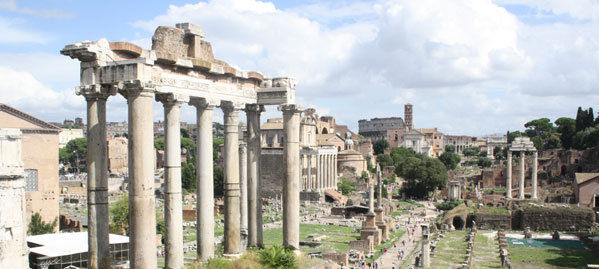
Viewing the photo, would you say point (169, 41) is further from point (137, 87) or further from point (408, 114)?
point (408, 114)

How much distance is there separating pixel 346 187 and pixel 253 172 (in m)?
61.6

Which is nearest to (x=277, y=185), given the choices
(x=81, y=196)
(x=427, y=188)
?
(x=427, y=188)

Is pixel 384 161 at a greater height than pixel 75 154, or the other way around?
pixel 75 154

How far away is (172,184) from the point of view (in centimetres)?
1224

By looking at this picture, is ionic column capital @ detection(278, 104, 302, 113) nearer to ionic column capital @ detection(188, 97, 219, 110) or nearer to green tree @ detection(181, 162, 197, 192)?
ionic column capital @ detection(188, 97, 219, 110)

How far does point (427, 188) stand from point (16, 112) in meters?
46.7

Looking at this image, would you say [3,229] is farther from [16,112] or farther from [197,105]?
[16,112]

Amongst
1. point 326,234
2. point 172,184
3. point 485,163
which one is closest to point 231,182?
point 172,184

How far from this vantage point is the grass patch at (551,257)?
30.4m

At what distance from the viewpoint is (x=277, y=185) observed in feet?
233

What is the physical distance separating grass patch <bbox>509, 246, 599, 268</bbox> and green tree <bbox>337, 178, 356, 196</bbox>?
131ft

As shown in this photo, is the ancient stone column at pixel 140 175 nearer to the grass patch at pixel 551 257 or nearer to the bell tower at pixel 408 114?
the grass patch at pixel 551 257

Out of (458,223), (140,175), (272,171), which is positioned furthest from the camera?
(272,171)

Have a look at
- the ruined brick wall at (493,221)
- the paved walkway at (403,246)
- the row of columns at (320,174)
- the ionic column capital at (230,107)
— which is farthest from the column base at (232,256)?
the row of columns at (320,174)
